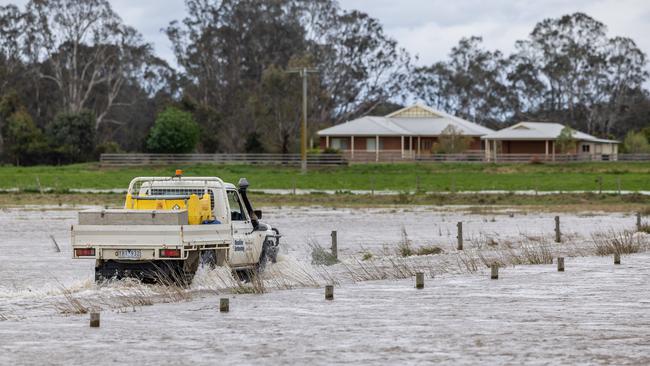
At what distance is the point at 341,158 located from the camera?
307 ft

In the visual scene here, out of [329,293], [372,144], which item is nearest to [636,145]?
Answer: [372,144]

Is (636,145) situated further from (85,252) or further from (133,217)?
(85,252)

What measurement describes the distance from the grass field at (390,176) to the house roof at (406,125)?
11.5 m

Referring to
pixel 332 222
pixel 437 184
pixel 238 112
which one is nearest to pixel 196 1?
pixel 238 112

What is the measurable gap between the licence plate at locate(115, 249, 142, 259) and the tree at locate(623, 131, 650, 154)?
296 ft

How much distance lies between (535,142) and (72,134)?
38910 millimetres

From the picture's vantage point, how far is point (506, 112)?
433 ft

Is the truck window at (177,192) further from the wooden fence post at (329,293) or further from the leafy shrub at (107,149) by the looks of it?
the leafy shrub at (107,149)

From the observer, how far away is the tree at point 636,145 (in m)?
106

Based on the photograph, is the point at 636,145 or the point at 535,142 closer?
the point at 636,145

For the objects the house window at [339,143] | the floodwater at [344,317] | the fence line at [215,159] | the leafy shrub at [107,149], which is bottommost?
the floodwater at [344,317]

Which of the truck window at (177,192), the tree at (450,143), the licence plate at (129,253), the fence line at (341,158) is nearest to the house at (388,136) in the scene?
the fence line at (341,158)

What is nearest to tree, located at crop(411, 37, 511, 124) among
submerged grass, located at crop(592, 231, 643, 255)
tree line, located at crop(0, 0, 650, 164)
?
tree line, located at crop(0, 0, 650, 164)

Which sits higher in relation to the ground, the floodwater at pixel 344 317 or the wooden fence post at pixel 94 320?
the wooden fence post at pixel 94 320
